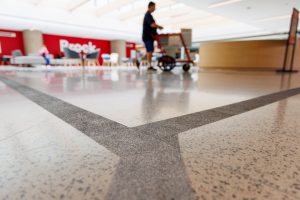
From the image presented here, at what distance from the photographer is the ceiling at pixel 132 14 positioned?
9484mm

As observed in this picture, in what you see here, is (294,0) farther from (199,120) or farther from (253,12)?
(199,120)

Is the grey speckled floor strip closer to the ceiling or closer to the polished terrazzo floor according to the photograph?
the polished terrazzo floor

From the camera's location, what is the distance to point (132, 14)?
11.9 metres

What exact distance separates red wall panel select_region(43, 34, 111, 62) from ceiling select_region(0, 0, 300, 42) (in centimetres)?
234

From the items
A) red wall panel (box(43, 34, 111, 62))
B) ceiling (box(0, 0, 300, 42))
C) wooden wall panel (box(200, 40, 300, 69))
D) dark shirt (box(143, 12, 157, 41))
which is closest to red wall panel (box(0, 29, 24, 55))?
ceiling (box(0, 0, 300, 42))

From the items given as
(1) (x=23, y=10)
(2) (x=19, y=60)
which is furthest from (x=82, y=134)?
(1) (x=23, y=10)

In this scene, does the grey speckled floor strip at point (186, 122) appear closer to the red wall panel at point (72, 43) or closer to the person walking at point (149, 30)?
the person walking at point (149, 30)

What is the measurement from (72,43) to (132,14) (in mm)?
7297

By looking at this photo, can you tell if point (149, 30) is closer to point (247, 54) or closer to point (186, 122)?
point (247, 54)

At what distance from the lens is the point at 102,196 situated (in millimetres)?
347

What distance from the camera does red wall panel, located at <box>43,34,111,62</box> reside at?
15125mm

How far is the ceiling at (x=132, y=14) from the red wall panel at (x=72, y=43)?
2.34 meters

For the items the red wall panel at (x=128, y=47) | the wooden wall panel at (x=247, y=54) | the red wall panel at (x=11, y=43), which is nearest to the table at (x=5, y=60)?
the red wall panel at (x=11, y=43)

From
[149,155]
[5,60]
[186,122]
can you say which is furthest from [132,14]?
[149,155]
